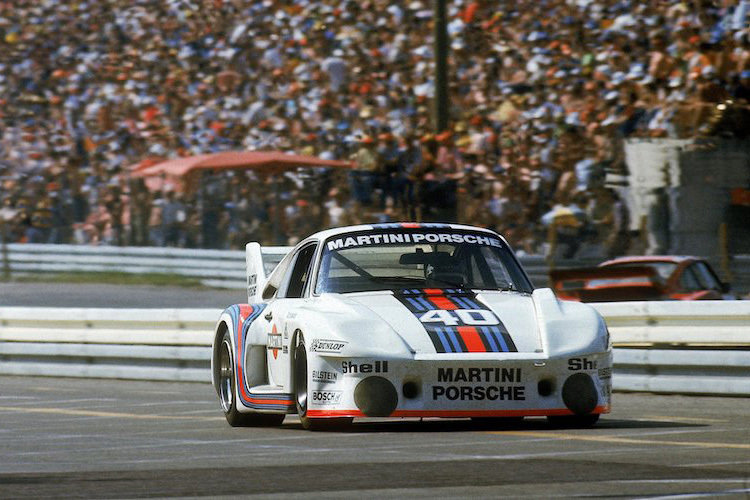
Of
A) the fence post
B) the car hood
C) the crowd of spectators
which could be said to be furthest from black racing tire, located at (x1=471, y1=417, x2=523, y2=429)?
the crowd of spectators

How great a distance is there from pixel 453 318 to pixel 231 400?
79.4 inches

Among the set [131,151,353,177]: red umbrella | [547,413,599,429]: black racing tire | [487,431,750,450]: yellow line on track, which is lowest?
[547,413,599,429]: black racing tire

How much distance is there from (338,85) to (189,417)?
15578 millimetres

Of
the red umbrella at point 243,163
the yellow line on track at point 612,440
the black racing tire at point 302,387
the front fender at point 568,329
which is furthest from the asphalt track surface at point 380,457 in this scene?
the red umbrella at point 243,163

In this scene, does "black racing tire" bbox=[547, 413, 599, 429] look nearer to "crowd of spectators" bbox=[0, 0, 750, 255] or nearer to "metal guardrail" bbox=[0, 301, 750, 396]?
"metal guardrail" bbox=[0, 301, 750, 396]

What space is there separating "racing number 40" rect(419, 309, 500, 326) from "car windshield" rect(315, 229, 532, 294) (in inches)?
27.5

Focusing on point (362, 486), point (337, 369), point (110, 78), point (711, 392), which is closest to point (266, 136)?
point (110, 78)

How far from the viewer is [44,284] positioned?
85.1 feet

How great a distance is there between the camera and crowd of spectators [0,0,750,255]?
1806 centimetres

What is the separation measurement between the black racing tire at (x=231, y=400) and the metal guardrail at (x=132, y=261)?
39.5 feet

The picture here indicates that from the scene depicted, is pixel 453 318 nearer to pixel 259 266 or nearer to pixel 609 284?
pixel 259 266

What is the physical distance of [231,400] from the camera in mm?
9781

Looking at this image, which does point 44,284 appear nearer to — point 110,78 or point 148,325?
point 110,78

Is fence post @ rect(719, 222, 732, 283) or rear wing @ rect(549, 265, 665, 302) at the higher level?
fence post @ rect(719, 222, 732, 283)
